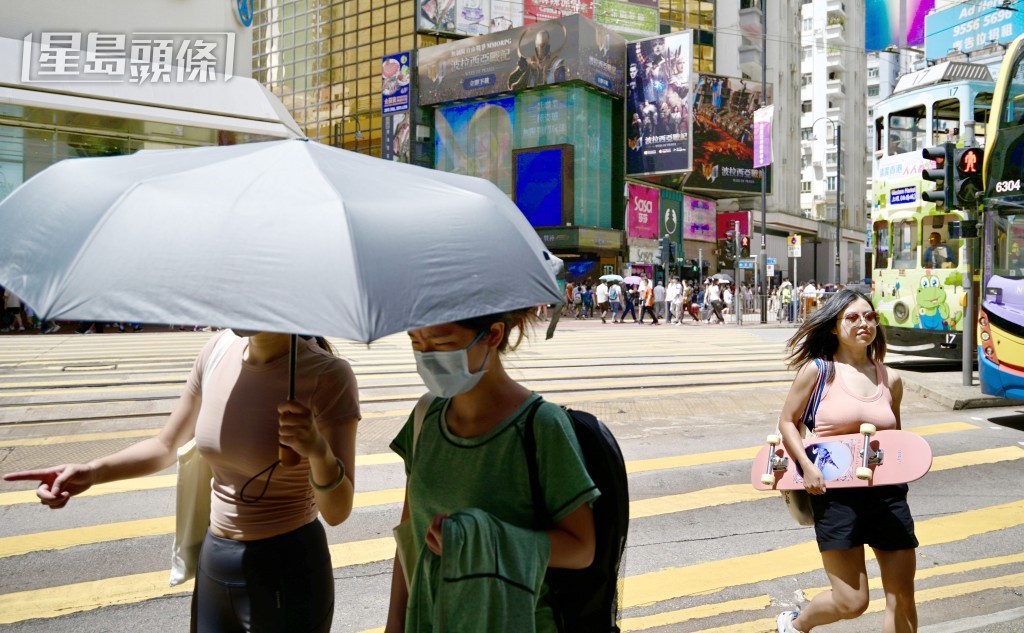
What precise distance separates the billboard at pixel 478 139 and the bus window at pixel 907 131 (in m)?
30.1

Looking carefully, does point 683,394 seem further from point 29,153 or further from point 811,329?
point 29,153

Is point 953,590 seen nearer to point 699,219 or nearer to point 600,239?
point 600,239

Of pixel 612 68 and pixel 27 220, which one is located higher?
pixel 612 68

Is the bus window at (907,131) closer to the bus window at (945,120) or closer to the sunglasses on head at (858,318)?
the bus window at (945,120)

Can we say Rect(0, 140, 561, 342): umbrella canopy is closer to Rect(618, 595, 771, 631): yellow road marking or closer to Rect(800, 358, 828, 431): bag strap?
Rect(800, 358, 828, 431): bag strap

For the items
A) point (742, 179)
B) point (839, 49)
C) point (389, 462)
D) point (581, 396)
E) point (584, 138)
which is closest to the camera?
point (389, 462)

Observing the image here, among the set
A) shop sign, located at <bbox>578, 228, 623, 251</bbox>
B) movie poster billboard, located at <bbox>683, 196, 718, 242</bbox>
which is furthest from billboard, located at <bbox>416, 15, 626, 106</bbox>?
movie poster billboard, located at <bbox>683, 196, 718, 242</bbox>

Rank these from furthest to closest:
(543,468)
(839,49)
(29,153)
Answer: (839,49) → (29,153) → (543,468)

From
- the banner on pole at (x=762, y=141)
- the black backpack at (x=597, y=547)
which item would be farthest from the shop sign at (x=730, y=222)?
the black backpack at (x=597, y=547)

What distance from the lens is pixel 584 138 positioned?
4409 cm

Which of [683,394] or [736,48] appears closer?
[683,394]

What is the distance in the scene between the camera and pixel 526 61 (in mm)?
44812

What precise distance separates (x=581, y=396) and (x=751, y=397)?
2185 millimetres

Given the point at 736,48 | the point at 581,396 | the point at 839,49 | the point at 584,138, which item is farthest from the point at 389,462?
the point at 839,49
